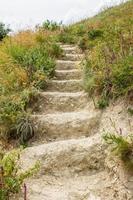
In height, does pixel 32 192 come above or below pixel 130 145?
below

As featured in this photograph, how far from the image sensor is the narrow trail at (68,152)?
6.68 metres

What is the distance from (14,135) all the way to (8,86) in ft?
4.92

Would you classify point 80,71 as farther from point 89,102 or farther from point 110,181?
point 110,181

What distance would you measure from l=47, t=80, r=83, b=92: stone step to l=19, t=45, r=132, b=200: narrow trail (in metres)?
0.35

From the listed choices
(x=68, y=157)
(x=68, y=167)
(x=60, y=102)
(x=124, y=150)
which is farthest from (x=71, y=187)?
(x=60, y=102)

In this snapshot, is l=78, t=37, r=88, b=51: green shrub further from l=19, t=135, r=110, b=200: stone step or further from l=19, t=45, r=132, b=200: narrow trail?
l=19, t=135, r=110, b=200: stone step

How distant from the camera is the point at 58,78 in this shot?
11.1 meters

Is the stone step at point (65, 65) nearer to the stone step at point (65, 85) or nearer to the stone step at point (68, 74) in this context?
the stone step at point (68, 74)

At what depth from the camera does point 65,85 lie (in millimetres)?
10555

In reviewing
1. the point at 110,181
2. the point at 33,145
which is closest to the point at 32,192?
the point at 110,181

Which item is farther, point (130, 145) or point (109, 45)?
point (109, 45)

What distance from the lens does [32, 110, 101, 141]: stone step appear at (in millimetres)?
8406

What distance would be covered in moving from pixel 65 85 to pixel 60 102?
1015mm

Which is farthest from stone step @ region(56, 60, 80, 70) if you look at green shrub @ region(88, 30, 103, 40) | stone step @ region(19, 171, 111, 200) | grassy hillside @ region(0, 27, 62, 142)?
stone step @ region(19, 171, 111, 200)
